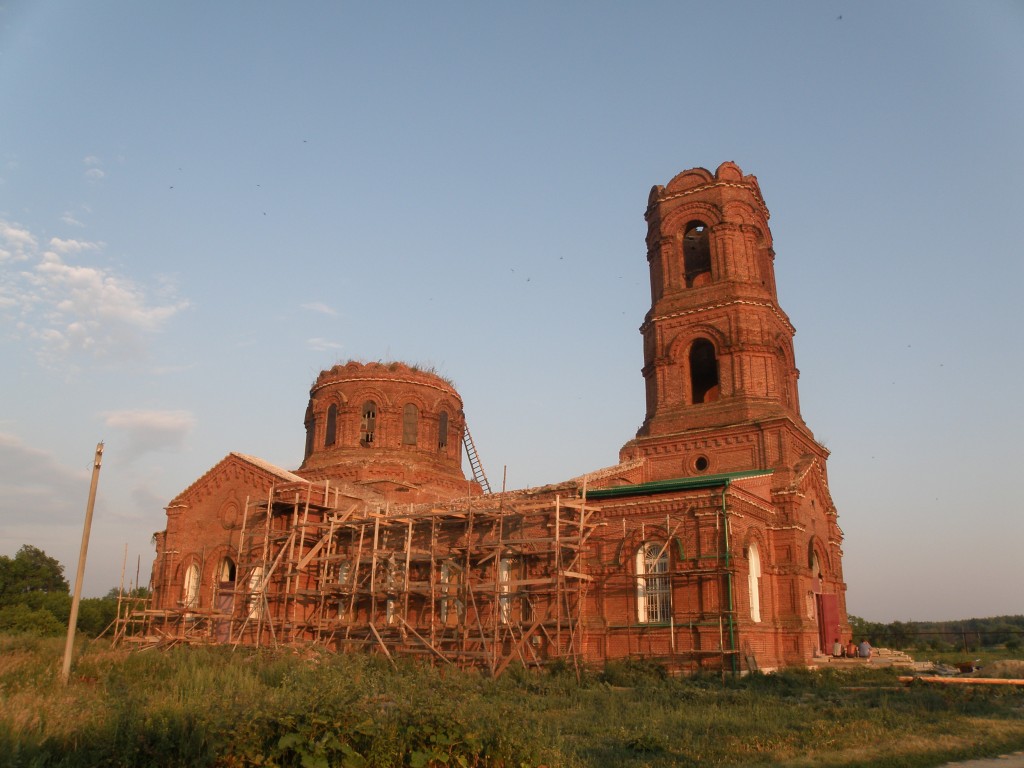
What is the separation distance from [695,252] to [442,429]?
43.4 feet

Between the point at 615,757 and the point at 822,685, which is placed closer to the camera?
the point at 615,757

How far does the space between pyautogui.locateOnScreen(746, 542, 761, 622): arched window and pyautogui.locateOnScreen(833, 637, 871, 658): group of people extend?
13.2ft

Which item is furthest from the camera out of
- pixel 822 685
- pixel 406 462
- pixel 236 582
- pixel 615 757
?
pixel 406 462

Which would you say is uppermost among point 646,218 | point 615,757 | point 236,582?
point 646,218

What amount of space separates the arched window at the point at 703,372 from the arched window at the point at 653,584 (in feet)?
25.5

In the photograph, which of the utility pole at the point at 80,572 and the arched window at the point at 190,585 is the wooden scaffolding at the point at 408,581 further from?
the utility pole at the point at 80,572

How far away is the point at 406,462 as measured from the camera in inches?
1335

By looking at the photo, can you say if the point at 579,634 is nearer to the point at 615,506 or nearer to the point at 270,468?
the point at 615,506

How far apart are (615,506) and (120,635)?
20.7 meters

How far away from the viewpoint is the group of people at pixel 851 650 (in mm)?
24766

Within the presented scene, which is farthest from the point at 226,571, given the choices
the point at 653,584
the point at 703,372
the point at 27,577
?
the point at 27,577

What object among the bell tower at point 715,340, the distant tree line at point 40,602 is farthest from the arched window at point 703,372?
the distant tree line at point 40,602

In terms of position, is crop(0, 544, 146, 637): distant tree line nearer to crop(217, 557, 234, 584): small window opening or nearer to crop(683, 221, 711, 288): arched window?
crop(217, 557, 234, 584): small window opening

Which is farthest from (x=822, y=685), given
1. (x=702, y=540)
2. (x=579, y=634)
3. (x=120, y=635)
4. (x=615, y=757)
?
(x=120, y=635)
